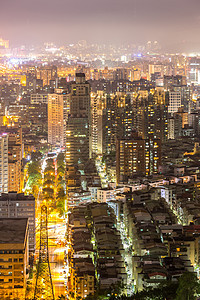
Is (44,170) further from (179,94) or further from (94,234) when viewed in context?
(179,94)

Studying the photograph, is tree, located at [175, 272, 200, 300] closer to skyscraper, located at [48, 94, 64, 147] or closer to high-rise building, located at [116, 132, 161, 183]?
high-rise building, located at [116, 132, 161, 183]

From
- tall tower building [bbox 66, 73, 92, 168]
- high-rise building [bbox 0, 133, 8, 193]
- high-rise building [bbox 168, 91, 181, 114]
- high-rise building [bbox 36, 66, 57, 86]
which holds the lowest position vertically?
high-rise building [bbox 0, 133, 8, 193]

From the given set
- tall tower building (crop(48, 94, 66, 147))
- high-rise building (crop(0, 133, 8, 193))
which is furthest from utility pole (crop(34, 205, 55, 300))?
tall tower building (crop(48, 94, 66, 147))

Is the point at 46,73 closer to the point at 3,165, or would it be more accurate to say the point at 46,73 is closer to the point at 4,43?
the point at 4,43

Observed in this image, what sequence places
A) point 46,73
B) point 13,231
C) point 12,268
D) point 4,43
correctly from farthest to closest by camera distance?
point 46,73 < point 4,43 < point 13,231 < point 12,268

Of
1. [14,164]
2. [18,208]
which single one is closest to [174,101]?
[14,164]

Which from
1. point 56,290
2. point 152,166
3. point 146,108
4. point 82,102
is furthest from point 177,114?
point 56,290

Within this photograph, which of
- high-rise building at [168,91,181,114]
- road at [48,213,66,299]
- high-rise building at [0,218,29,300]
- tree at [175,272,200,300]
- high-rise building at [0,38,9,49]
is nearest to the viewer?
tree at [175,272,200,300]
